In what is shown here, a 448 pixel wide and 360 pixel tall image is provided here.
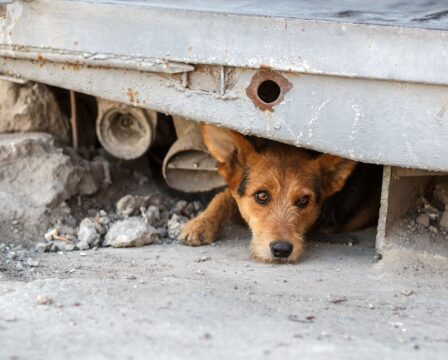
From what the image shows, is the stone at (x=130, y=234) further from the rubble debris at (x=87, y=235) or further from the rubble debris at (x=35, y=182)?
the rubble debris at (x=35, y=182)

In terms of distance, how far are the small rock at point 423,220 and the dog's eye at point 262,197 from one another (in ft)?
3.61

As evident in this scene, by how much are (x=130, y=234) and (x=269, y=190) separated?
3.51 feet

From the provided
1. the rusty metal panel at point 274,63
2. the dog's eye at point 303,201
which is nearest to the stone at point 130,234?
the rusty metal panel at point 274,63

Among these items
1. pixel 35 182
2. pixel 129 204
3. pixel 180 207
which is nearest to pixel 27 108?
pixel 35 182

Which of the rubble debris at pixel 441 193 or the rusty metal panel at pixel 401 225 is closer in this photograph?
the rusty metal panel at pixel 401 225

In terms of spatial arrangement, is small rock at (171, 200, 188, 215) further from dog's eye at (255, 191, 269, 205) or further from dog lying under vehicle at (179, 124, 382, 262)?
dog's eye at (255, 191, 269, 205)

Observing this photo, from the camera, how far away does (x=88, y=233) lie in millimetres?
5820

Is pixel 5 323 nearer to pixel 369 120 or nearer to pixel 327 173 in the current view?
pixel 369 120

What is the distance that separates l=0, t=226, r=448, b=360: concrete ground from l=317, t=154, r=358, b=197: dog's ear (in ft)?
1.80

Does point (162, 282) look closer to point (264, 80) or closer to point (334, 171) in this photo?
point (264, 80)

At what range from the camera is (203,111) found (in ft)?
17.6

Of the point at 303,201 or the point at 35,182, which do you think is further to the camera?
the point at 35,182

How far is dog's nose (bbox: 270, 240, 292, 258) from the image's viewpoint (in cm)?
546

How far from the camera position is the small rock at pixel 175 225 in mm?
6133
